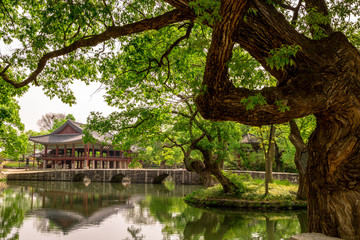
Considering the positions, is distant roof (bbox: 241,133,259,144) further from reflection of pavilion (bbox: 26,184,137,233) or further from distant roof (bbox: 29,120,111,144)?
distant roof (bbox: 29,120,111,144)

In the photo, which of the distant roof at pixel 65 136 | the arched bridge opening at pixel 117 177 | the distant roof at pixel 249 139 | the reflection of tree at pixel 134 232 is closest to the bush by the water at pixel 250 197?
the reflection of tree at pixel 134 232

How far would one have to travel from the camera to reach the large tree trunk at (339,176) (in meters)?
4.19

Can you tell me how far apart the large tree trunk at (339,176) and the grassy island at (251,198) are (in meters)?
10.2

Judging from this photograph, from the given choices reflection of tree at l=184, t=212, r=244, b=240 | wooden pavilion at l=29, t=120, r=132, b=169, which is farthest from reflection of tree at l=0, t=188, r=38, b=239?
wooden pavilion at l=29, t=120, r=132, b=169

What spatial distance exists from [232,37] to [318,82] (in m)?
1.58

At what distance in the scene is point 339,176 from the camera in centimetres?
430

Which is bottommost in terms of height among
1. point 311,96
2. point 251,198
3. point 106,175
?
point 251,198

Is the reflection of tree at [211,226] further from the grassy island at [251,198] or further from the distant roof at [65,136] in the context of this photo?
the distant roof at [65,136]

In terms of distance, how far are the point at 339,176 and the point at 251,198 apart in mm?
10869

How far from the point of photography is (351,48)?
4.38 meters

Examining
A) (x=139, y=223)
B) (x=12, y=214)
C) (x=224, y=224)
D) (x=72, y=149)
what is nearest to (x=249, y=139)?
(x=224, y=224)

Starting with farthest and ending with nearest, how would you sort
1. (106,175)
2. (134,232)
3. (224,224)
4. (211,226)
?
(106,175) → (224,224) → (211,226) → (134,232)

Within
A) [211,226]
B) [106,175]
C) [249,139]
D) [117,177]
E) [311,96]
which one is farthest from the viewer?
[117,177]

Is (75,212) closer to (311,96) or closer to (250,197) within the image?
(250,197)
